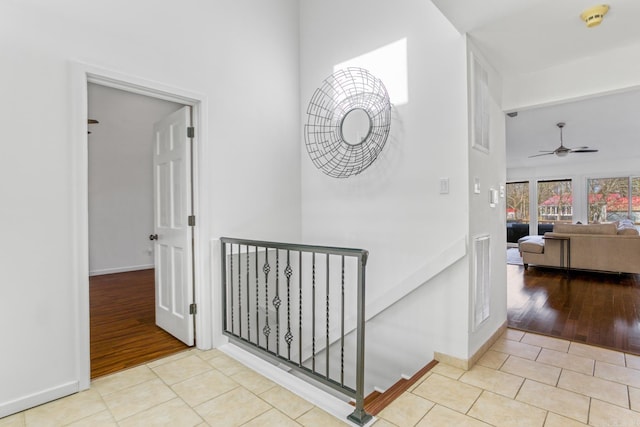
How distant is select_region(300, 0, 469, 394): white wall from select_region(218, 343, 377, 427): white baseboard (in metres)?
0.97

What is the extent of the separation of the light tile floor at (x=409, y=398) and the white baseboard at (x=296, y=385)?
4 cm

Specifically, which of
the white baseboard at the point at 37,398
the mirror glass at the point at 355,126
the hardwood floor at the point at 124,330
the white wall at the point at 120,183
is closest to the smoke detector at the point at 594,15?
the mirror glass at the point at 355,126

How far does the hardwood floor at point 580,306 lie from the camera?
3.06m

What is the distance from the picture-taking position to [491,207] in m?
2.88

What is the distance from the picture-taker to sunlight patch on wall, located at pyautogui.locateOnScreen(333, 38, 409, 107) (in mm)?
2779

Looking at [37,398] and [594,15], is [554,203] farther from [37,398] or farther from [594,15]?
[37,398]

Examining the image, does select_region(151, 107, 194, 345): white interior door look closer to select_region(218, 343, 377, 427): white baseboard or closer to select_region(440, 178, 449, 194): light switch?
select_region(218, 343, 377, 427): white baseboard

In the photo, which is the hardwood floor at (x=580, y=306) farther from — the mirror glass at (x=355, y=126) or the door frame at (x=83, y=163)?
the door frame at (x=83, y=163)

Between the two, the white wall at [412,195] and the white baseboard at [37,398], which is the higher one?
the white wall at [412,195]

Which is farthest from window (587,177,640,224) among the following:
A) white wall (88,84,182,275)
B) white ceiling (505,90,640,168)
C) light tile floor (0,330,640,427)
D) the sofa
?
white wall (88,84,182,275)

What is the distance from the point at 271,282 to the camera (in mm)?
3418

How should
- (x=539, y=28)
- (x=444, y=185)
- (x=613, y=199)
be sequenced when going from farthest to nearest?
(x=613, y=199) < (x=444, y=185) < (x=539, y=28)

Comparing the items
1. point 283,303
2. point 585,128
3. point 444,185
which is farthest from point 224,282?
point 585,128

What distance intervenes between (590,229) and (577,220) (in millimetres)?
4334
